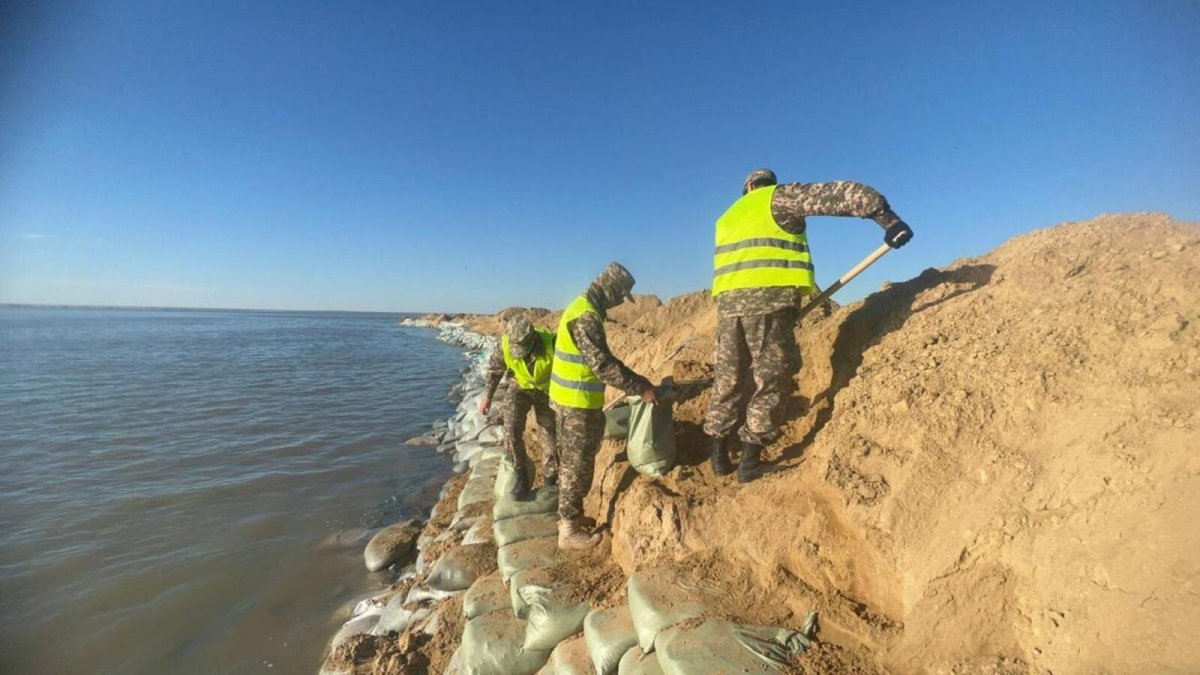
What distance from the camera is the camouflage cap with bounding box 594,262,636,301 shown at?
11.8 feet

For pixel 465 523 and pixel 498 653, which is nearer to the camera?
pixel 498 653

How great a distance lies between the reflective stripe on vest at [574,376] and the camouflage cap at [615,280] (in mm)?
181

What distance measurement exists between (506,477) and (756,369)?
2717mm

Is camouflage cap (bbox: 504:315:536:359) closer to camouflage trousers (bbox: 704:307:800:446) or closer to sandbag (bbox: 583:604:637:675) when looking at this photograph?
camouflage trousers (bbox: 704:307:800:446)

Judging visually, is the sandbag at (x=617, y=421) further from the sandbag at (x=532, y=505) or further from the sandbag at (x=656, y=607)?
the sandbag at (x=656, y=607)

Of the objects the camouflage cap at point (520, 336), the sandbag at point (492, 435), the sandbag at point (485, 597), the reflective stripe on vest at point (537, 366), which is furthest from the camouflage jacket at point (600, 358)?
the sandbag at point (492, 435)

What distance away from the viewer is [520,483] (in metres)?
4.42

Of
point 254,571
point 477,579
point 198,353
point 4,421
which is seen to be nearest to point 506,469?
point 477,579

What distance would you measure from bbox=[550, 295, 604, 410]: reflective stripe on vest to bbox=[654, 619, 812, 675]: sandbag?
1665 mm

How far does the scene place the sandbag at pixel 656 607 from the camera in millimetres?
2455

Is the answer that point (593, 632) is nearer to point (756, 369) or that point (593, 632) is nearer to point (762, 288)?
point (756, 369)

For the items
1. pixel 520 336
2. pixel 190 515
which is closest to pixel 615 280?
pixel 520 336

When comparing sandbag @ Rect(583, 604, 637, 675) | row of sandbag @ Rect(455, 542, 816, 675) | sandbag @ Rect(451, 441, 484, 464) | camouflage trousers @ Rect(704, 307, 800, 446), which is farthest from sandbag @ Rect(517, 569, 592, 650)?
sandbag @ Rect(451, 441, 484, 464)

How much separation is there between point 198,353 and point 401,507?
24239 millimetres
